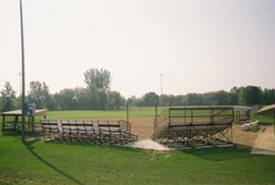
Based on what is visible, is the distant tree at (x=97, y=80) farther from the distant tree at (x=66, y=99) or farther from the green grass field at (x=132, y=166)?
the green grass field at (x=132, y=166)

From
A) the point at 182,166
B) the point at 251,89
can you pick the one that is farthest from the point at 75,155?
the point at 251,89

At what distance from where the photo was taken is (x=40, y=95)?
9912 centimetres

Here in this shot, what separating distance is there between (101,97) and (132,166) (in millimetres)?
84690

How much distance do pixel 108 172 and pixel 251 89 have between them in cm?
7228

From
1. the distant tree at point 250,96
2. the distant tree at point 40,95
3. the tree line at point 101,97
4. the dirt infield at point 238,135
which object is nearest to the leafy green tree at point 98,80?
the tree line at point 101,97

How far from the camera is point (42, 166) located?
7996mm

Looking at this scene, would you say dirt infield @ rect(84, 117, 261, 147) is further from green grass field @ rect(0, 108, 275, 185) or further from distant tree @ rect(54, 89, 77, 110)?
distant tree @ rect(54, 89, 77, 110)

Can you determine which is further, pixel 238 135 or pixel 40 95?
pixel 40 95

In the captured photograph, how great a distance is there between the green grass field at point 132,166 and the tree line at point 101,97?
5495cm

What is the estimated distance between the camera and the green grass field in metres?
6.59

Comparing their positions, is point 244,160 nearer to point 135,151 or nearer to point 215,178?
point 215,178

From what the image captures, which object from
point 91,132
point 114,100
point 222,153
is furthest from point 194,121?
point 114,100

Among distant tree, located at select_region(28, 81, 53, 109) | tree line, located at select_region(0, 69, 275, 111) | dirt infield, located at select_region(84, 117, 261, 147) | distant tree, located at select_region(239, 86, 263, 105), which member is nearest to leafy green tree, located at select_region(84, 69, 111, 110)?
tree line, located at select_region(0, 69, 275, 111)

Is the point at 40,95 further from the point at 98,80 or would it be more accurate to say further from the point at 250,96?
the point at 250,96
